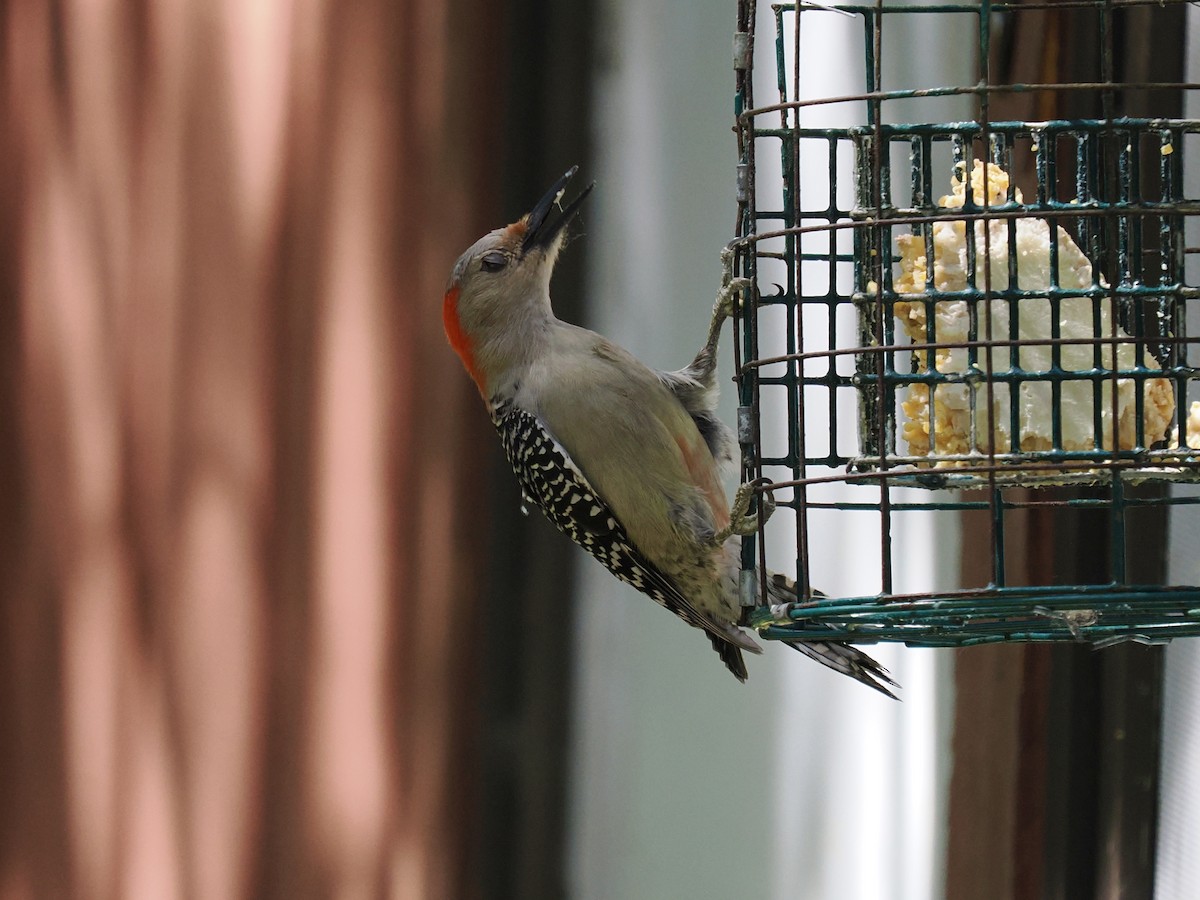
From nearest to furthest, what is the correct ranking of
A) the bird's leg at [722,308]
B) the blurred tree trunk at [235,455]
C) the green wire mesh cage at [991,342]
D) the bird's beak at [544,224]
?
the green wire mesh cage at [991,342] → the bird's leg at [722,308] → the bird's beak at [544,224] → the blurred tree trunk at [235,455]

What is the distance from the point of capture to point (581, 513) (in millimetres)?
3244

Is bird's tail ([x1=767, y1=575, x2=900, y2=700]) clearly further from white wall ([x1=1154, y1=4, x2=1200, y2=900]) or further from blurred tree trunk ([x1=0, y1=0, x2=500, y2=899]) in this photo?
white wall ([x1=1154, y1=4, x2=1200, y2=900])

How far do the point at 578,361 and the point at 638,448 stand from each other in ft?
0.84

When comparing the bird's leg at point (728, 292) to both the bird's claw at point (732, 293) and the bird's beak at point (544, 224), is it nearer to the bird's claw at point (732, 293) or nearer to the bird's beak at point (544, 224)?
the bird's claw at point (732, 293)

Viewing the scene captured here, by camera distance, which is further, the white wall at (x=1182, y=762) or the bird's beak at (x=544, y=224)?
the white wall at (x=1182, y=762)

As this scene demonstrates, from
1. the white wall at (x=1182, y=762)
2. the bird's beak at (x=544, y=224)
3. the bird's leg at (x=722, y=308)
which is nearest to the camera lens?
the bird's leg at (x=722, y=308)

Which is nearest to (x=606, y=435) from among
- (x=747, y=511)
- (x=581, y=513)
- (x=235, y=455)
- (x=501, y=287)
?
(x=581, y=513)

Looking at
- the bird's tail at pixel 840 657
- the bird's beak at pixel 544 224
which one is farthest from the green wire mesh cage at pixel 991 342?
the bird's beak at pixel 544 224

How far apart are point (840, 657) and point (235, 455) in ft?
5.06

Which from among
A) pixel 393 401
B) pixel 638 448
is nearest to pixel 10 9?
pixel 393 401

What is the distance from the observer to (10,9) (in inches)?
146

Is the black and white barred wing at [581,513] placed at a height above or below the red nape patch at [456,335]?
below

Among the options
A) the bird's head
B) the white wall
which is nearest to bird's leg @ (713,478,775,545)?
the bird's head

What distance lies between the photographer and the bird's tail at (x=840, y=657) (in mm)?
2886
